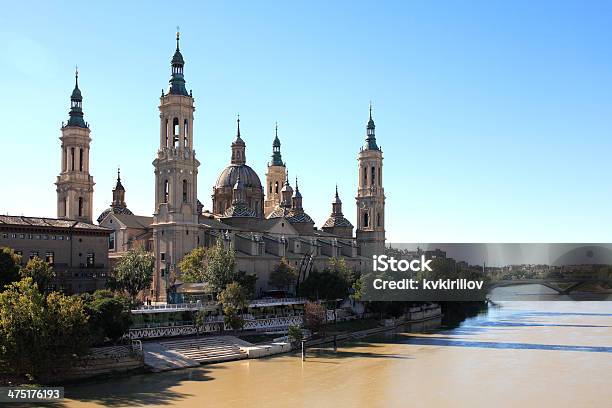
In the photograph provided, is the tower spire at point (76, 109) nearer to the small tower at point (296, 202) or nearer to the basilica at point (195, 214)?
the basilica at point (195, 214)

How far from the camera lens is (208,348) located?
6247cm

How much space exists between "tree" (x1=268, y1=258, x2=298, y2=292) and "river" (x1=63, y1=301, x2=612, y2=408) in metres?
29.4

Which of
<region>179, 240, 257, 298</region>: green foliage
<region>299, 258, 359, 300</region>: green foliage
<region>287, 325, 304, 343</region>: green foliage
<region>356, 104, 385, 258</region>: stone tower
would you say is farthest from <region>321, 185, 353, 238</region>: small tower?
<region>287, 325, 304, 343</region>: green foliage

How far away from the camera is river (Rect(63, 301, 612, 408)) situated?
1753 inches

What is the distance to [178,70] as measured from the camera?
95.2 meters

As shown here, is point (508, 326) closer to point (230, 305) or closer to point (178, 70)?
point (230, 305)

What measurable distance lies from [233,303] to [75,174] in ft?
154

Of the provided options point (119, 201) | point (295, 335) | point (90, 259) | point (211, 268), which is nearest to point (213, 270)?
point (211, 268)

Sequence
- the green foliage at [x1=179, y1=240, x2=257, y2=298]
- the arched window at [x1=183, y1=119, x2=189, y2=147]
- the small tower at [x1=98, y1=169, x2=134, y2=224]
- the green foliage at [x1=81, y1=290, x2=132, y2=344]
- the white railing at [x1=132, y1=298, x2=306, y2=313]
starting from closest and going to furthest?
the green foliage at [x1=81, y1=290, x2=132, y2=344]
the white railing at [x1=132, y1=298, x2=306, y2=313]
the green foliage at [x1=179, y1=240, x2=257, y2=298]
the arched window at [x1=183, y1=119, x2=189, y2=147]
the small tower at [x1=98, y1=169, x2=134, y2=224]

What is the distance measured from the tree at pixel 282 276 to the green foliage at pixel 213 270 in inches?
691

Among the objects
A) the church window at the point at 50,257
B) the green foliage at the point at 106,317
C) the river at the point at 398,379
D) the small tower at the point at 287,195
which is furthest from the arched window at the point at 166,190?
the small tower at the point at 287,195

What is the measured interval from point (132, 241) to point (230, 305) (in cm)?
3597

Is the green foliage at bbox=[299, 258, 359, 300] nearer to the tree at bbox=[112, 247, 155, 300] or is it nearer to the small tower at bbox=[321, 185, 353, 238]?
the tree at bbox=[112, 247, 155, 300]

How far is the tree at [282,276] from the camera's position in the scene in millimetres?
103750
